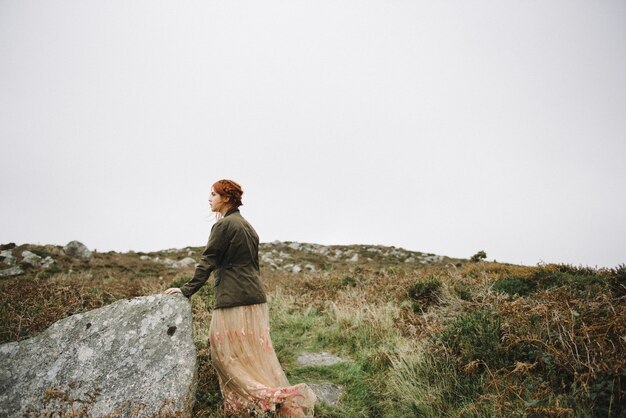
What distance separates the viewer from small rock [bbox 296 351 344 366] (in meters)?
5.51

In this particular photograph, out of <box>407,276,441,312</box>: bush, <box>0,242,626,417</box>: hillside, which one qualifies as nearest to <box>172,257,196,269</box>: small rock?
<box>0,242,626,417</box>: hillside

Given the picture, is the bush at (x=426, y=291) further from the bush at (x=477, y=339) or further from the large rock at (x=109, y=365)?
the large rock at (x=109, y=365)

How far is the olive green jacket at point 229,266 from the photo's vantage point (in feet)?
12.4

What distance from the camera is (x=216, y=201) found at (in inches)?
162

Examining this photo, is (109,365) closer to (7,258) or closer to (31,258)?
(7,258)

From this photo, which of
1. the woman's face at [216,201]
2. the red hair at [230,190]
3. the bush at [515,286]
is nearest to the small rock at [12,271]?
the woman's face at [216,201]

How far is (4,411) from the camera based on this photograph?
3.23 m

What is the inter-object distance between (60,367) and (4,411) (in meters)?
0.55

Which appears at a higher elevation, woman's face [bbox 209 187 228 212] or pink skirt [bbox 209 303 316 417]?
woman's face [bbox 209 187 228 212]

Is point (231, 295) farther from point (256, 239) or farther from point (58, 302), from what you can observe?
point (58, 302)

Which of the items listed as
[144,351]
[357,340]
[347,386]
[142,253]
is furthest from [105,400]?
[142,253]

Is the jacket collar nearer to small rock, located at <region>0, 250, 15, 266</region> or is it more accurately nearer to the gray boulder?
small rock, located at <region>0, 250, 15, 266</region>

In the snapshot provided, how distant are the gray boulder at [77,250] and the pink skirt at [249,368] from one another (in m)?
16.3

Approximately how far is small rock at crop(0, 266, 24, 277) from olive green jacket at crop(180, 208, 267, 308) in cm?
1107
